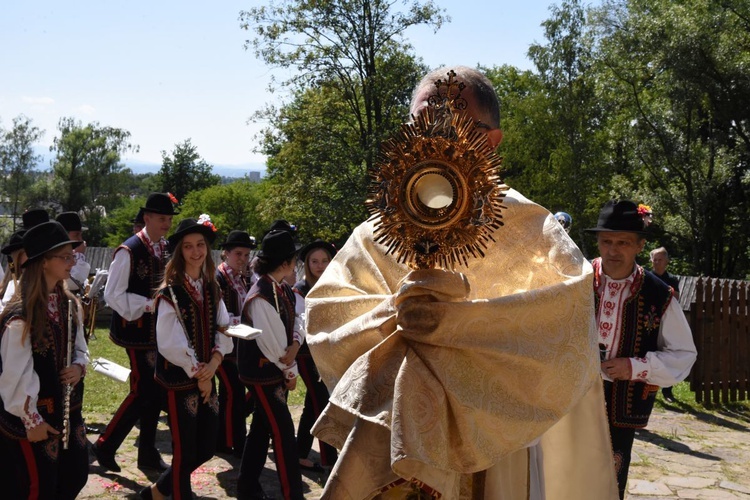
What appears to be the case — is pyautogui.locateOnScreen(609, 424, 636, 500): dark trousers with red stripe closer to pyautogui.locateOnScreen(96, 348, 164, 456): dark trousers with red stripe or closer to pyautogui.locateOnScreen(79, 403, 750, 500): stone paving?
pyautogui.locateOnScreen(79, 403, 750, 500): stone paving

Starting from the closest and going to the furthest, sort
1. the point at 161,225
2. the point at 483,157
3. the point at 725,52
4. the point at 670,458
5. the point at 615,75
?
the point at 483,157
the point at 161,225
the point at 670,458
the point at 725,52
the point at 615,75

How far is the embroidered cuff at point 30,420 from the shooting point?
4.52 m

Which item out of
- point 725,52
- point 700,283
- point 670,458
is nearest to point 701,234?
point 725,52

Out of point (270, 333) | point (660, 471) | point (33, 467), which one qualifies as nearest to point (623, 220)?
point (270, 333)

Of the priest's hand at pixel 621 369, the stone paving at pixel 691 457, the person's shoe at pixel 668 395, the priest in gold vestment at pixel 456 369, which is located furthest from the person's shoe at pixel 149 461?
the person's shoe at pixel 668 395

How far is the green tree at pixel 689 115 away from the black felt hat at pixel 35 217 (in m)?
21.1

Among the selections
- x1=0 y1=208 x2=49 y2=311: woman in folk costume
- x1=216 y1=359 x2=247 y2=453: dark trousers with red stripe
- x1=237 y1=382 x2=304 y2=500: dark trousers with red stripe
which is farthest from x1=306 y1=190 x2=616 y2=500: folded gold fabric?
x1=216 y1=359 x2=247 y2=453: dark trousers with red stripe

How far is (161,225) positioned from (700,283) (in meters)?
7.93

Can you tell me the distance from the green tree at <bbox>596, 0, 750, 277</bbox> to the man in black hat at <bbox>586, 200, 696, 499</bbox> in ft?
68.9

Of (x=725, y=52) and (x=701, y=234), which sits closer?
(x=725, y=52)

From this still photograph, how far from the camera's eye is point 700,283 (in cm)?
1181

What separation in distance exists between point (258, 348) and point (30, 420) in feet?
6.82

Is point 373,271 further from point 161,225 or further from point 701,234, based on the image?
point 701,234

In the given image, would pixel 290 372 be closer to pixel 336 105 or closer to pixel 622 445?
pixel 622 445
